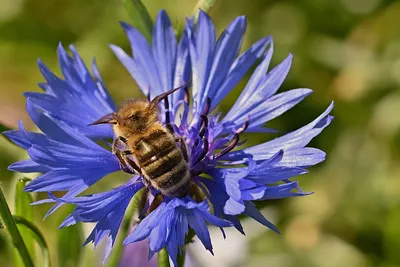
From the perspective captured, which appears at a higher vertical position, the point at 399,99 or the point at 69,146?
the point at 69,146

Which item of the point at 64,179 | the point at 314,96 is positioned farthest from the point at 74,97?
the point at 314,96

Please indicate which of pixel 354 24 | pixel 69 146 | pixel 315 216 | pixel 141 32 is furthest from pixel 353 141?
pixel 69 146

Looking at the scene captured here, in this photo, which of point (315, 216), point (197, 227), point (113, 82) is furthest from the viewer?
point (113, 82)

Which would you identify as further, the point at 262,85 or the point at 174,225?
the point at 262,85

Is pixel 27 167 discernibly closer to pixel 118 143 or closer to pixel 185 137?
pixel 118 143

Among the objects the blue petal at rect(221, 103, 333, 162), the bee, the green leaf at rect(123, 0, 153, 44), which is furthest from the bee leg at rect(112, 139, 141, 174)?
the green leaf at rect(123, 0, 153, 44)

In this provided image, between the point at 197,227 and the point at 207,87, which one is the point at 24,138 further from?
the point at 207,87

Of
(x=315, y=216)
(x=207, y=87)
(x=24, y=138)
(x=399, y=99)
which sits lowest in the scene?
(x=315, y=216)
